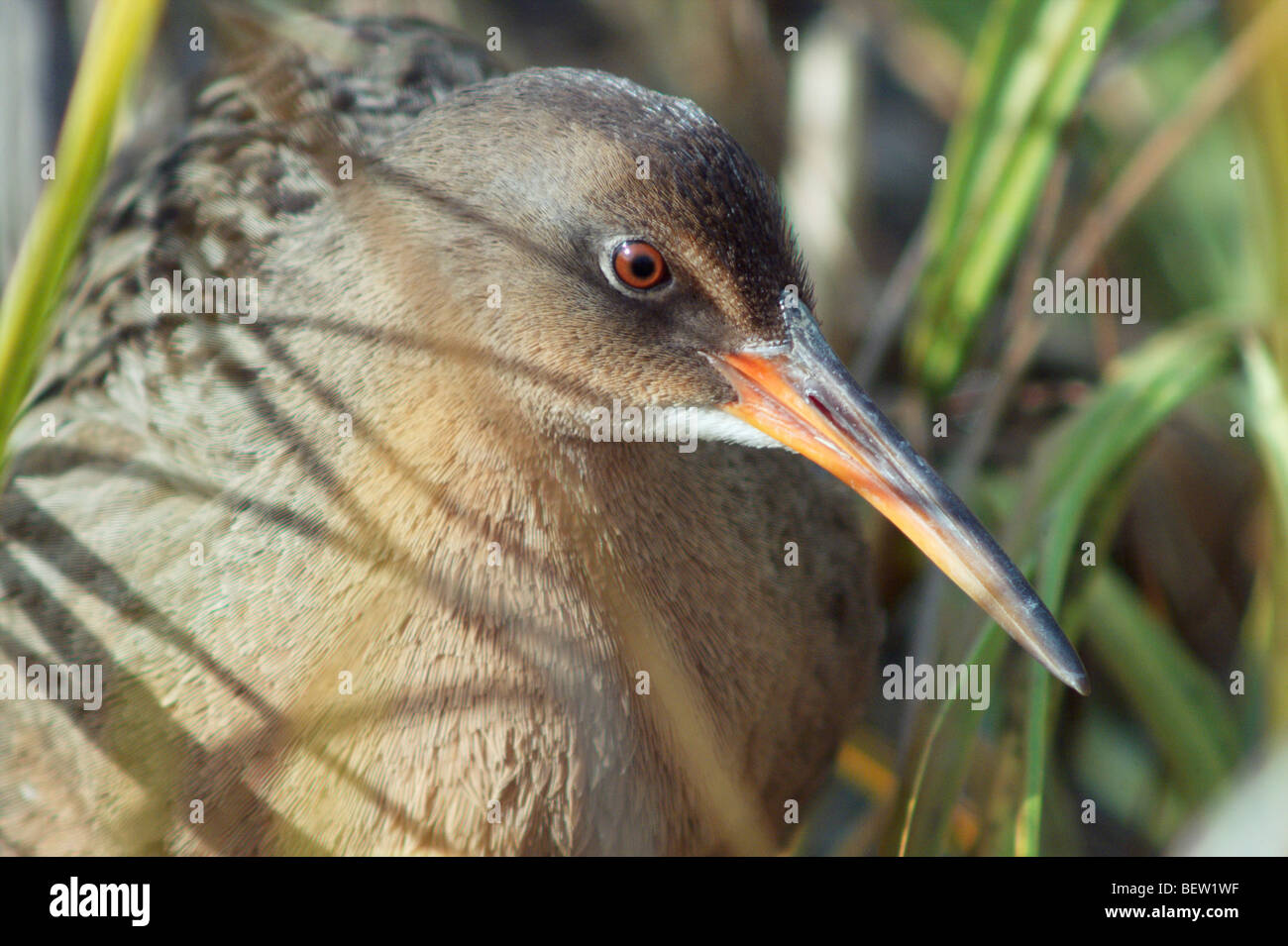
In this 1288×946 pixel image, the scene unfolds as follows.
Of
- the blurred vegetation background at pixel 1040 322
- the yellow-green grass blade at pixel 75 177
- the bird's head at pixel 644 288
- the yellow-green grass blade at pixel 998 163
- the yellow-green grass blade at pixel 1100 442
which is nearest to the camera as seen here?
the yellow-green grass blade at pixel 75 177

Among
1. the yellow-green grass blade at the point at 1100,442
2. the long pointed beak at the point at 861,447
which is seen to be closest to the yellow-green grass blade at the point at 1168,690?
the yellow-green grass blade at the point at 1100,442

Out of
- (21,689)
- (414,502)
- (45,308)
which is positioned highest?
(45,308)

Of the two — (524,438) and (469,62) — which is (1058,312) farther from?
(524,438)

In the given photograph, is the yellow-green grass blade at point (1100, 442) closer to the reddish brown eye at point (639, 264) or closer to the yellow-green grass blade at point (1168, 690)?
the yellow-green grass blade at point (1168, 690)

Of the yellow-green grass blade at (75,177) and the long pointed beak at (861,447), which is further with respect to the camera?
the long pointed beak at (861,447)
